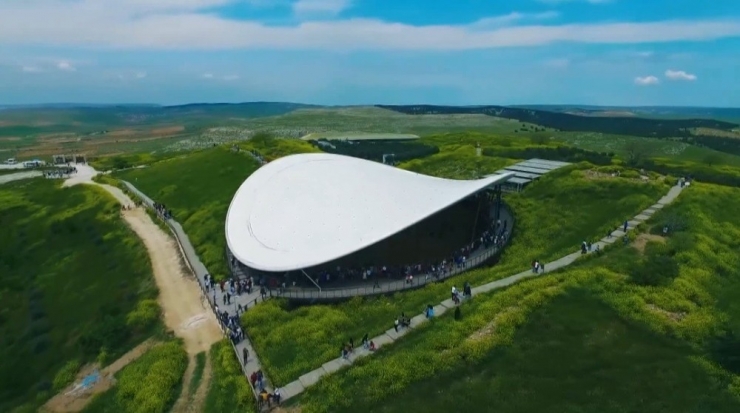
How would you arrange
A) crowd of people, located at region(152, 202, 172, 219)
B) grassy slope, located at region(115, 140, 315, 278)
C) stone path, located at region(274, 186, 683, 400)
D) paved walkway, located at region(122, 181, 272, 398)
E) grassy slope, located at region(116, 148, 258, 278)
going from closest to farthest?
stone path, located at region(274, 186, 683, 400) < paved walkway, located at region(122, 181, 272, 398) < grassy slope, located at region(116, 148, 258, 278) < grassy slope, located at region(115, 140, 315, 278) < crowd of people, located at region(152, 202, 172, 219)

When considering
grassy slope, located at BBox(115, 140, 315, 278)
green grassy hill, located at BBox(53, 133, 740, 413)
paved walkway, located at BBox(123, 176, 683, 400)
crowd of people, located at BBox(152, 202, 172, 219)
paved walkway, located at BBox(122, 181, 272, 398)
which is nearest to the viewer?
green grassy hill, located at BBox(53, 133, 740, 413)

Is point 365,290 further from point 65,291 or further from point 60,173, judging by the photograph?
point 60,173

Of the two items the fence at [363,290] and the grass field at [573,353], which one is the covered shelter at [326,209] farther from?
the grass field at [573,353]

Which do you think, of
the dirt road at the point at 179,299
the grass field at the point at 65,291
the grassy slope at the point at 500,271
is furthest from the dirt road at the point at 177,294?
the grassy slope at the point at 500,271

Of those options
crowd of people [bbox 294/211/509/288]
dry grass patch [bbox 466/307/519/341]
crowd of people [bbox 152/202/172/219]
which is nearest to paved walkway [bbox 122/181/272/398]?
crowd of people [bbox 152/202/172/219]

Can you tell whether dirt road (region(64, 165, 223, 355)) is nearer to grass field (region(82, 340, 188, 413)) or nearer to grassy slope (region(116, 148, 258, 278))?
grass field (region(82, 340, 188, 413))

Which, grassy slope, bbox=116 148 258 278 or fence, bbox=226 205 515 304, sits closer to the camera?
fence, bbox=226 205 515 304

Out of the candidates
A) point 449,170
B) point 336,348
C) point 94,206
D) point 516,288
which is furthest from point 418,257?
point 94,206
